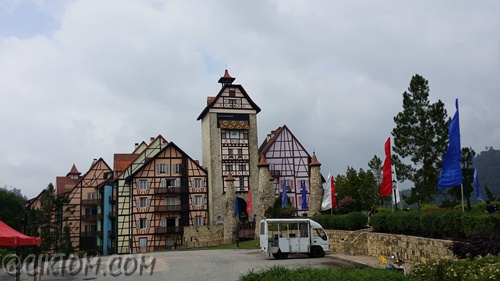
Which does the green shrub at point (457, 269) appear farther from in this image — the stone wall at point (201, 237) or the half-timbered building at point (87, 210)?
the half-timbered building at point (87, 210)

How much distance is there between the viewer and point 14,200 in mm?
69750

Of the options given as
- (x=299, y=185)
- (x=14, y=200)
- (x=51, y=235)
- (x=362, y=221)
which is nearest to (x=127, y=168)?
(x=51, y=235)

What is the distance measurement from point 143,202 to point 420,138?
30833 mm

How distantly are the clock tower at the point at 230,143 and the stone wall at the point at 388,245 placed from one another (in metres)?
27.1

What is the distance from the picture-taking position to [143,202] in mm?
53875

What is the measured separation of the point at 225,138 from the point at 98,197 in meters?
19.6

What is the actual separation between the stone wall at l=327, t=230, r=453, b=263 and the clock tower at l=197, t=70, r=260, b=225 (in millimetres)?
27074

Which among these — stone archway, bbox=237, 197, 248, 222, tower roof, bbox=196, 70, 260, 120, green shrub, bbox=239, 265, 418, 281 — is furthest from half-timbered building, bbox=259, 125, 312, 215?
green shrub, bbox=239, 265, 418, 281

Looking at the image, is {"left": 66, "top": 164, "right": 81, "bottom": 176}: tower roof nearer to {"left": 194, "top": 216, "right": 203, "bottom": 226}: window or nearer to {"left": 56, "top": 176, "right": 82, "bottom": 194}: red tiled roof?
{"left": 56, "top": 176, "right": 82, "bottom": 194}: red tiled roof

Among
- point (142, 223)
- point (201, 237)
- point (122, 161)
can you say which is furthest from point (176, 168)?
point (122, 161)

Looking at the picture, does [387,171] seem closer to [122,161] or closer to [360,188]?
[360,188]

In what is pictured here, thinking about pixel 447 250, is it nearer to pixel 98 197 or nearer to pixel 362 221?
pixel 362 221

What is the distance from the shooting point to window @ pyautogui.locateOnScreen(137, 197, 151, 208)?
5377 centimetres

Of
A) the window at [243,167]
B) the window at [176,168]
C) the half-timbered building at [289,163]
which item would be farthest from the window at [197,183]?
the half-timbered building at [289,163]
